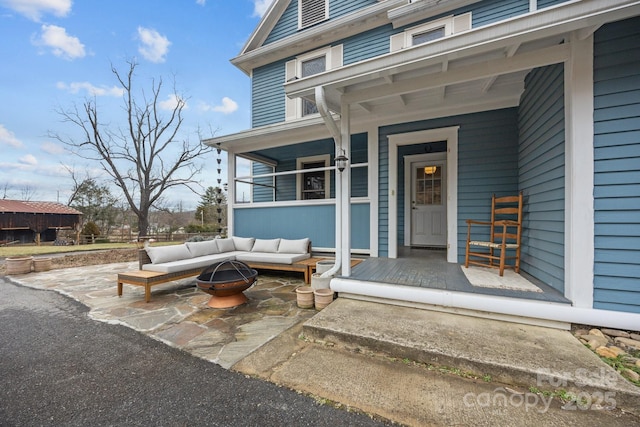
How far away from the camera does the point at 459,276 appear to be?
3.28 meters

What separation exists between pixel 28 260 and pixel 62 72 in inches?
448

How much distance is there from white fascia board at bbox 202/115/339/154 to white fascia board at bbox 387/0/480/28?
311 cm

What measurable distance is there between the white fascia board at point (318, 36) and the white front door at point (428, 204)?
12.4ft

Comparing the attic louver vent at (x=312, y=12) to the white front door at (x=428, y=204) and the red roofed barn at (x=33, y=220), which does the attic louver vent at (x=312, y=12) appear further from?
the red roofed barn at (x=33, y=220)

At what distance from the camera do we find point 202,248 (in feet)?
16.0

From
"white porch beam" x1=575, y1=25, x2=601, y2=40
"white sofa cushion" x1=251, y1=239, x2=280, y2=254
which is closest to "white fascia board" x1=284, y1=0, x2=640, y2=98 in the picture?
"white porch beam" x1=575, y1=25, x2=601, y2=40

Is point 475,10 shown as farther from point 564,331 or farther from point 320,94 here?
point 564,331

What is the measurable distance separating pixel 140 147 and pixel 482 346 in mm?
19217

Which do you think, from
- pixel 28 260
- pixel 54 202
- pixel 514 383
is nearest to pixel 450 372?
pixel 514 383

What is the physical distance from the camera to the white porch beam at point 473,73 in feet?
7.97

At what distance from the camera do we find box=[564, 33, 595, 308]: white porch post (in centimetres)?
221

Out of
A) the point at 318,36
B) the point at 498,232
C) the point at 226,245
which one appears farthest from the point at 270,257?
the point at 318,36

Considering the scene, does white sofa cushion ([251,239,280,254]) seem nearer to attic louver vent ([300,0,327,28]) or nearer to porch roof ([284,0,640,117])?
porch roof ([284,0,640,117])

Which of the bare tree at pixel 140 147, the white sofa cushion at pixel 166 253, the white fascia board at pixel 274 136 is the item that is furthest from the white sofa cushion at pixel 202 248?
the bare tree at pixel 140 147
